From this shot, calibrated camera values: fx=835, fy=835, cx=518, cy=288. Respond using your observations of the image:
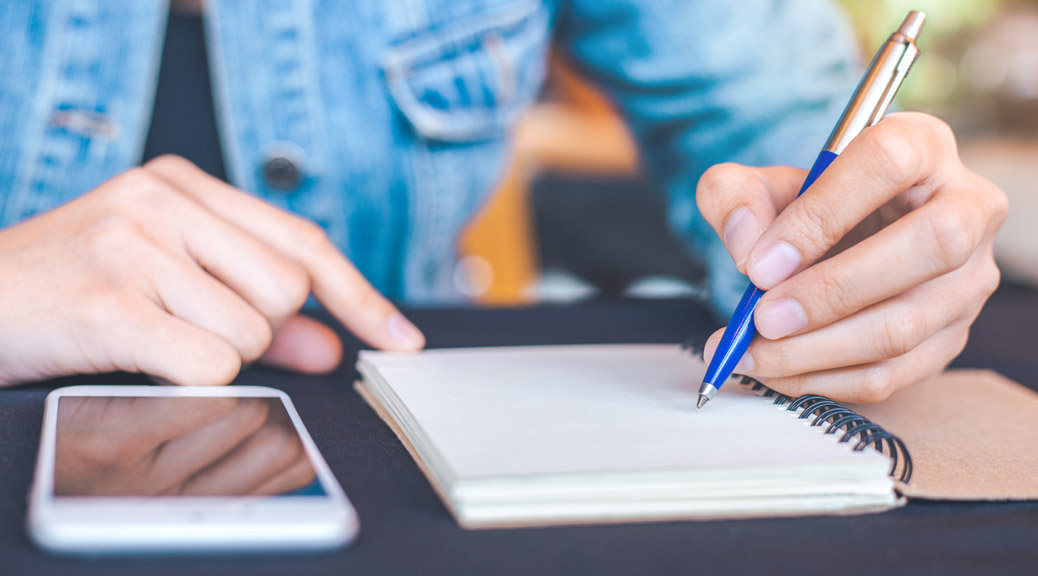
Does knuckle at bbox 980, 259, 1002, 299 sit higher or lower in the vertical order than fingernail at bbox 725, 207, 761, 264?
lower

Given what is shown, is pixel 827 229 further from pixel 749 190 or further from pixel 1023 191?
pixel 1023 191

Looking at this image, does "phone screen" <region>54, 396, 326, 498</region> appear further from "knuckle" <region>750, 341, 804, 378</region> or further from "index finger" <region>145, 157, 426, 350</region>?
"knuckle" <region>750, 341, 804, 378</region>

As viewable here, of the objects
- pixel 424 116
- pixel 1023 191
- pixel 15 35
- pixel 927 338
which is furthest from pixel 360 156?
pixel 1023 191

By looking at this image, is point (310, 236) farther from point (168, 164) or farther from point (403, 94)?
point (403, 94)

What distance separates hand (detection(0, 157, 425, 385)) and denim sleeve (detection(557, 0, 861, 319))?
0.43 metres

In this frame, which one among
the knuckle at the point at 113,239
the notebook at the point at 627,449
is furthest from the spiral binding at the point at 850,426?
the knuckle at the point at 113,239

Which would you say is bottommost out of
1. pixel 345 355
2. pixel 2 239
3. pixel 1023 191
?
pixel 1023 191

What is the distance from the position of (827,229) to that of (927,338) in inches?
3.7

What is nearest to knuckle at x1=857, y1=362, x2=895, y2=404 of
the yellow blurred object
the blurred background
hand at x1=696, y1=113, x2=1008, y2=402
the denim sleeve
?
hand at x1=696, y1=113, x2=1008, y2=402

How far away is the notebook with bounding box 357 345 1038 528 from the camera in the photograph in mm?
299

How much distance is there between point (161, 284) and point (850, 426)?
0.34 m

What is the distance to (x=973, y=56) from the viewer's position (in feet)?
8.05

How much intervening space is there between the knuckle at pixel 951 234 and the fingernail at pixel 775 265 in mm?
62

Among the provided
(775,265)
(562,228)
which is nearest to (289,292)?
(775,265)
